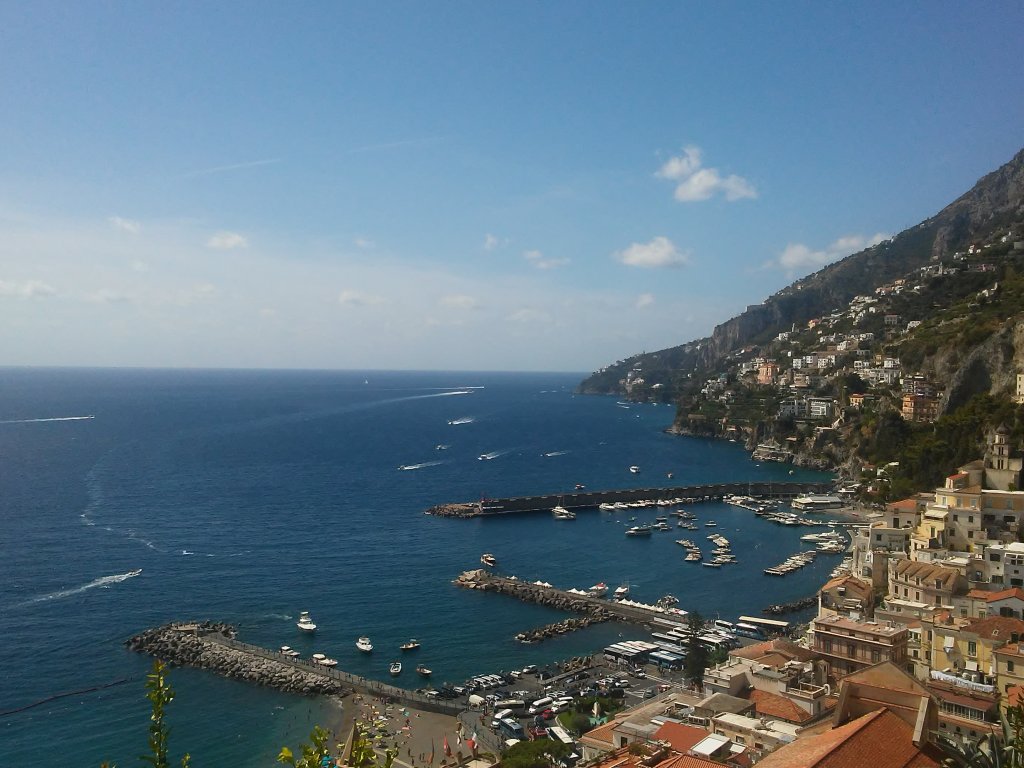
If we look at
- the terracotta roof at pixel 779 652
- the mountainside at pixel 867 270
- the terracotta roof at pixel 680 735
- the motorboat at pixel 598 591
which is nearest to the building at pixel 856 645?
the terracotta roof at pixel 779 652

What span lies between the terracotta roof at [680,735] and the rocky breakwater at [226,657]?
1522cm

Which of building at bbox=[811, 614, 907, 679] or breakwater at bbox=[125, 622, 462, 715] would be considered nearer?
building at bbox=[811, 614, 907, 679]

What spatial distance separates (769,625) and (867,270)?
5694 inches

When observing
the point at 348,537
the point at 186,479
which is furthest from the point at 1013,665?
the point at 186,479

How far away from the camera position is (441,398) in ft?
631

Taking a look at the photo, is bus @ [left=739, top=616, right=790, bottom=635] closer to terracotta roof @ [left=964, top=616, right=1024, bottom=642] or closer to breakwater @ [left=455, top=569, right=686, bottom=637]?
breakwater @ [left=455, top=569, right=686, bottom=637]

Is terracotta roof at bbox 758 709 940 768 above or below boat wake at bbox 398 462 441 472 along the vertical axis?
above

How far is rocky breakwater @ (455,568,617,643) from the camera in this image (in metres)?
34.4

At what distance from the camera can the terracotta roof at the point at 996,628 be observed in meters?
20.8

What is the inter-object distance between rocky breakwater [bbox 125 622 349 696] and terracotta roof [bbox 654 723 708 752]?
599 inches

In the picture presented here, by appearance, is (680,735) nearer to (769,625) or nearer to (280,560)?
(769,625)

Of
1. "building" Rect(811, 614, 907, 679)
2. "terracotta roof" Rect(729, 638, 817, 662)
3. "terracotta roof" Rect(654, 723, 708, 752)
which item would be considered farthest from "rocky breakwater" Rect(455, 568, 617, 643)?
"terracotta roof" Rect(654, 723, 708, 752)

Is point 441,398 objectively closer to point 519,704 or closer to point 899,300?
point 899,300

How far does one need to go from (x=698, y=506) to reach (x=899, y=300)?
67591 mm
